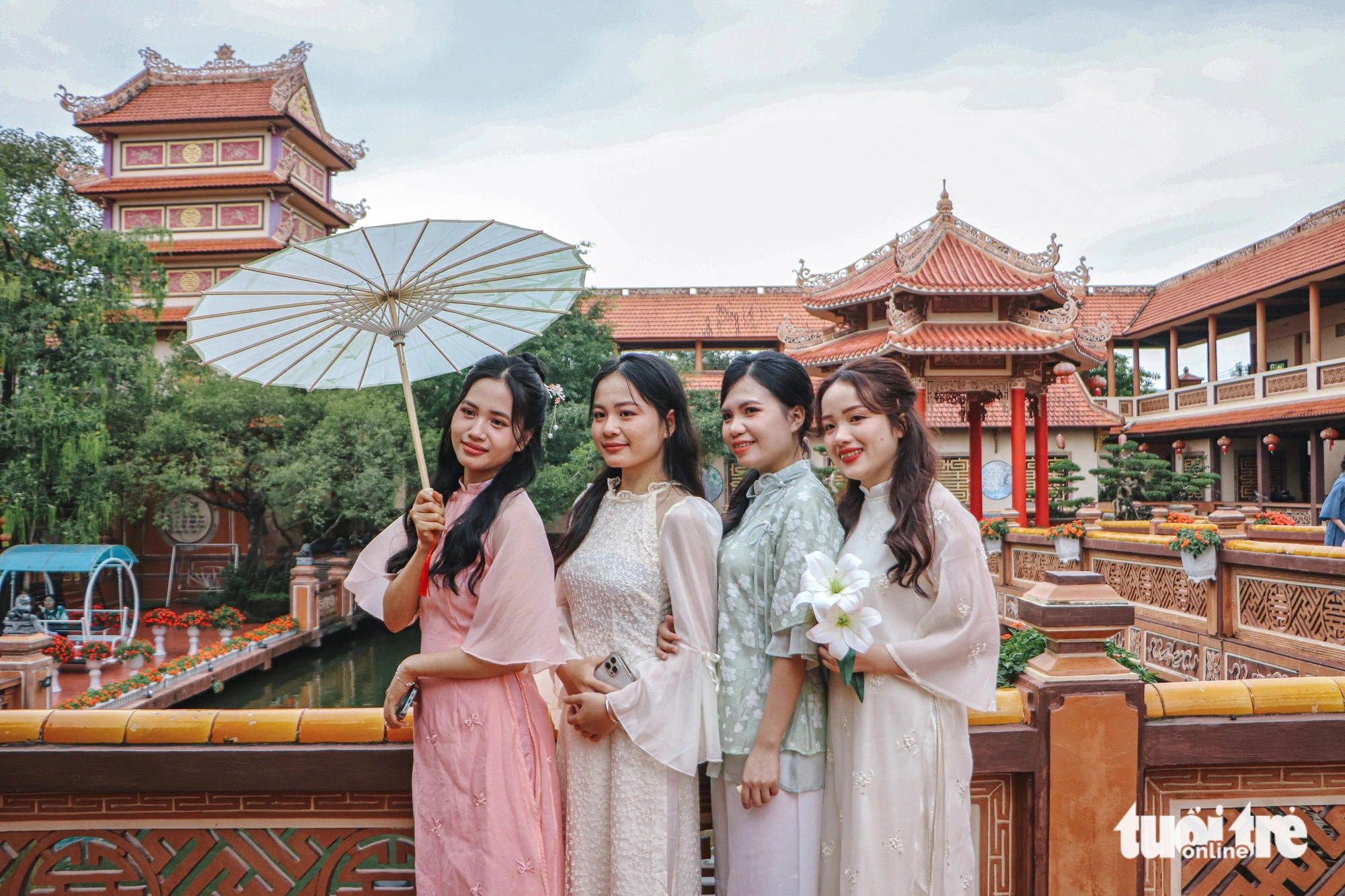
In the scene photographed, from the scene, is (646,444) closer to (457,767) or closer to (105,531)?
(457,767)

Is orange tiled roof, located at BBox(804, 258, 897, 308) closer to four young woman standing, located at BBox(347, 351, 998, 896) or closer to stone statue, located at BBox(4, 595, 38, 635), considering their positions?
four young woman standing, located at BBox(347, 351, 998, 896)

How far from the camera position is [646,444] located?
182 centimetres

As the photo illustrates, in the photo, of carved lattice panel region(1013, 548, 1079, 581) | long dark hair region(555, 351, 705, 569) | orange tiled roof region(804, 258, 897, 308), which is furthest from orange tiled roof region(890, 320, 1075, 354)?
long dark hair region(555, 351, 705, 569)

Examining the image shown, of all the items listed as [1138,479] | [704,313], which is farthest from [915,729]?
[704,313]

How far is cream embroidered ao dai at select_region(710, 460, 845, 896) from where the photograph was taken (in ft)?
5.25

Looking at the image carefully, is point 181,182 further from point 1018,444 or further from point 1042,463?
point 1042,463

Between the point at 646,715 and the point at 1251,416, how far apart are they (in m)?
16.5

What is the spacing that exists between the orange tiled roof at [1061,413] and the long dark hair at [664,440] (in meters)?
14.2

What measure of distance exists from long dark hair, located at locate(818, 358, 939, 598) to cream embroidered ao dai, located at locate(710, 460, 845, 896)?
0.44 ft

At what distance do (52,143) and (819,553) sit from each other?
924 inches

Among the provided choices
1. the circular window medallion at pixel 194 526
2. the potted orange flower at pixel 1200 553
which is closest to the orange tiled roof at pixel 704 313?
the circular window medallion at pixel 194 526

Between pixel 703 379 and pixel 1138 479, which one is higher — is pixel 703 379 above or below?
above

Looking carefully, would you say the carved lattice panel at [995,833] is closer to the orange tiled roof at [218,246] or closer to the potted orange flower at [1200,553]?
the potted orange flower at [1200,553]

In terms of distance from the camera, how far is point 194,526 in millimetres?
14500
